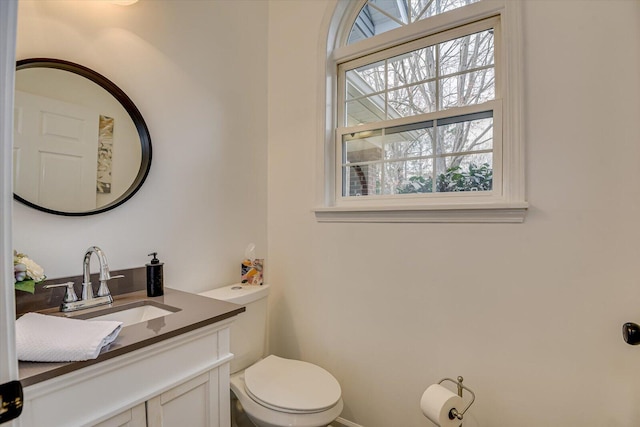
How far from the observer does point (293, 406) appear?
1150mm

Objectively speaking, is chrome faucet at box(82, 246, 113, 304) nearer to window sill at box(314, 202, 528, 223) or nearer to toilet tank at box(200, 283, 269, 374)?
toilet tank at box(200, 283, 269, 374)

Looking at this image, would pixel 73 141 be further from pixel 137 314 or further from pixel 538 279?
pixel 538 279

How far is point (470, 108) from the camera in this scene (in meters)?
1.36

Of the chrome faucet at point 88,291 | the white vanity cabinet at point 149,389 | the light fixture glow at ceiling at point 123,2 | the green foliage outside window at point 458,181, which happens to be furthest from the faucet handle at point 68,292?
the green foliage outside window at point 458,181

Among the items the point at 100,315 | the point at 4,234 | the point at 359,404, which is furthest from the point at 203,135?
the point at 359,404

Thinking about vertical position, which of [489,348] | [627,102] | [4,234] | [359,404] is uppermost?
[627,102]

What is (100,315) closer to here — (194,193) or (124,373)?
(124,373)

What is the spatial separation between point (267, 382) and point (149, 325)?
67 cm

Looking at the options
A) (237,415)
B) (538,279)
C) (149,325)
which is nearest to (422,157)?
(538,279)

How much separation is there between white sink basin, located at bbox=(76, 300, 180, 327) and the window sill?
3.01 ft

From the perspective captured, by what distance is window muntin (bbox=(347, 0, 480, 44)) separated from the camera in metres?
1.49

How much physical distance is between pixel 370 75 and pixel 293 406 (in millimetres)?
1716

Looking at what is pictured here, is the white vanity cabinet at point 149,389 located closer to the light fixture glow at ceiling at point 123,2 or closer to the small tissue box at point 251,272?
the small tissue box at point 251,272

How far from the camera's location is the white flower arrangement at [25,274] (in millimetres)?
860
